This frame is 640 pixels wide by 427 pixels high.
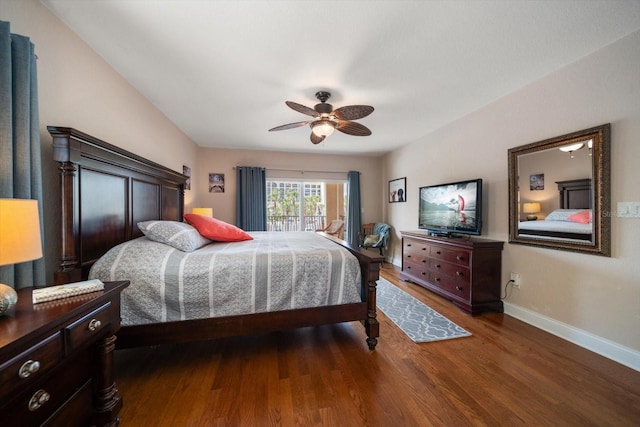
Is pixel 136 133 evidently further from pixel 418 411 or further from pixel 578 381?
pixel 578 381

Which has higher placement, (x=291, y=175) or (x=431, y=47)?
(x=431, y=47)

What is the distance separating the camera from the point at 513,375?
1610 mm

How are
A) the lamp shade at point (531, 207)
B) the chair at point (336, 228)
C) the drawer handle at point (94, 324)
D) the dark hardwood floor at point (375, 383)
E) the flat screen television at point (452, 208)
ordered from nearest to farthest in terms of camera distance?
the drawer handle at point (94, 324) → the dark hardwood floor at point (375, 383) → the lamp shade at point (531, 207) → the flat screen television at point (452, 208) → the chair at point (336, 228)

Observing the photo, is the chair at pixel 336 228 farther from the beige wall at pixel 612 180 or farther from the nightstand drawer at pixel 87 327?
the nightstand drawer at pixel 87 327

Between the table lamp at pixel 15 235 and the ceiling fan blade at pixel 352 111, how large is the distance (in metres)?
2.10

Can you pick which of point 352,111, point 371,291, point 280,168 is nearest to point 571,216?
point 371,291

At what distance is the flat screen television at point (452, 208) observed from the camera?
Result: 2.74 metres

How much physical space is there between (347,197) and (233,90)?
3.28 m

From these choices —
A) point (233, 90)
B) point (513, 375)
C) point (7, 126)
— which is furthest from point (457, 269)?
point (7, 126)

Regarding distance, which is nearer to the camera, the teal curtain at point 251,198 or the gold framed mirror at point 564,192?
the gold framed mirror at point 564,192

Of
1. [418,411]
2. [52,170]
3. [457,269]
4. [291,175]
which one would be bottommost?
[418,411]

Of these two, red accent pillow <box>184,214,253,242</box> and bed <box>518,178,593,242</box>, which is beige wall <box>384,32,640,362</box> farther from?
red accent pillow <box>184,214,253,242</box>

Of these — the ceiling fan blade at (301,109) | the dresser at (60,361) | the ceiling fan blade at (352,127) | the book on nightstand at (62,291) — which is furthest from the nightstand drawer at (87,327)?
the ceiling fan blade at (352,127)

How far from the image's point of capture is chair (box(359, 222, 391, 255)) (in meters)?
4.58
